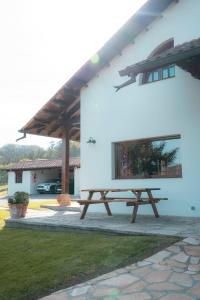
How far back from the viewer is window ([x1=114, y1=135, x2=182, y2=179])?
28.2 ft

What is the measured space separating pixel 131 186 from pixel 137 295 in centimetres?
567

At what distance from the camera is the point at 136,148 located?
945 centimetres

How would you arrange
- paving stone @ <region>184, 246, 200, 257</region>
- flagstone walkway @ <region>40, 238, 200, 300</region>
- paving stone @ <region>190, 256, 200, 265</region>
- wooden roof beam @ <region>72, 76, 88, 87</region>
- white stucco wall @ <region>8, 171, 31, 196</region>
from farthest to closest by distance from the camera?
1. white stucco wall @ <region>8, 171, 31, 196</region>
2. wooden roof beam @ <region>72, 76, 88, 87</region>
3. paving stone @ <region>184, 246, 200, 257</region>
4. paving stone @ <region>190, 256, 200, 265</region>
5. flagstone walkway @ <region>40, 238, 200, 300</region>

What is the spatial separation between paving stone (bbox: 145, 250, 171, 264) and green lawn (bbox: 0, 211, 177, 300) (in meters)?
0.15

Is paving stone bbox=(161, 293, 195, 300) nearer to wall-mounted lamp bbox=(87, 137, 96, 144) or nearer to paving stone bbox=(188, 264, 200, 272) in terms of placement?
paving stone bbox=(188, 264, 200, 272)

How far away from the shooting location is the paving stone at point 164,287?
378 cm

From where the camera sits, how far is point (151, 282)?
3996 millimetres

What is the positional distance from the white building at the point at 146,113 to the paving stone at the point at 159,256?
3.35 metres

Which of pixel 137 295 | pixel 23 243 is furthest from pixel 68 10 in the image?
pixel 137 295

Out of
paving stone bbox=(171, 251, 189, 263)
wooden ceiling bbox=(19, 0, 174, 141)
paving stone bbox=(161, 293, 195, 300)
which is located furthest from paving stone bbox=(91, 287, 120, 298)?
wooden ceiling bbox=(19, 0, 174, 141)

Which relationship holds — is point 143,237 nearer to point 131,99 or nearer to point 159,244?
point 159,244

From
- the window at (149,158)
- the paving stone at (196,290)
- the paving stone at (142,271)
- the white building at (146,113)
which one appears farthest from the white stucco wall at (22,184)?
the paving stone at (196,290)

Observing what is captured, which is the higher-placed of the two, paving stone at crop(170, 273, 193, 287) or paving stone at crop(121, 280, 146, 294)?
paving stone at crop(170, 273, 193, 287)

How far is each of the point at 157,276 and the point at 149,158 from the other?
5.21 meters
